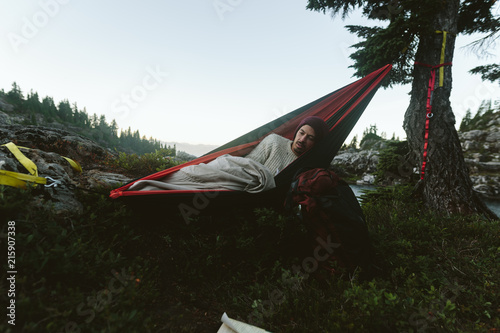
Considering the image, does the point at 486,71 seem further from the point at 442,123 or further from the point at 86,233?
the point at 86,233

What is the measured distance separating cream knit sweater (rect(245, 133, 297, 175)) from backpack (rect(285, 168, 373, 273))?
0.77 meters

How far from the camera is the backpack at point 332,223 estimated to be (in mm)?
1740

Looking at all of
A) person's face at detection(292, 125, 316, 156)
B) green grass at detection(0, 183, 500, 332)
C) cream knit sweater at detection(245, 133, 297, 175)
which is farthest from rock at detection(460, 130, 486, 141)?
cream knit sweater at detection(245, 133, 297, 175)

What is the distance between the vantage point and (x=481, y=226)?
8.47ft

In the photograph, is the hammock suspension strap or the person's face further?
the hammock suspension strap

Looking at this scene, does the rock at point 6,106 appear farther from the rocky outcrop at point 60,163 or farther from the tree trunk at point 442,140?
the tree trunk at point 442,140

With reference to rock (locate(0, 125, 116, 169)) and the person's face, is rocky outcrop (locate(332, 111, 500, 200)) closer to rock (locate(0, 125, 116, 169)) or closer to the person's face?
the person's face

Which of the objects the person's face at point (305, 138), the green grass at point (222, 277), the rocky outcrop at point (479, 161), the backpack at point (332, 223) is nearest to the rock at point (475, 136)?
the rocky outcrop at point (479, 161)

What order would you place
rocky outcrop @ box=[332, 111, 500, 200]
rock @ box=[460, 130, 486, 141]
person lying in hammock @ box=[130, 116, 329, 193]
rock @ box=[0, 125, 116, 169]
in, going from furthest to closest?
1. rock @ box=[460, 130, 486, 141]
2. rocky outcrop @ box=[332, 111, 500, 200]
3. rock @ box=[0, 125, 116, 169]
4. person lying in hammock @ box=[130, 116, 329, 193]

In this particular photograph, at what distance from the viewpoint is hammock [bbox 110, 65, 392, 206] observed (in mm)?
2264

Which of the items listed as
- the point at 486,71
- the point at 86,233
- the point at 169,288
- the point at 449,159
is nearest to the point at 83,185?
the point at 86,233

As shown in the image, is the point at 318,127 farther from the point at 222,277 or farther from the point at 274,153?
the point at 222,277

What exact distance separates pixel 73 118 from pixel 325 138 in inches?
3074

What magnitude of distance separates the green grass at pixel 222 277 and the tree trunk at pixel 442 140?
2.28 feet
